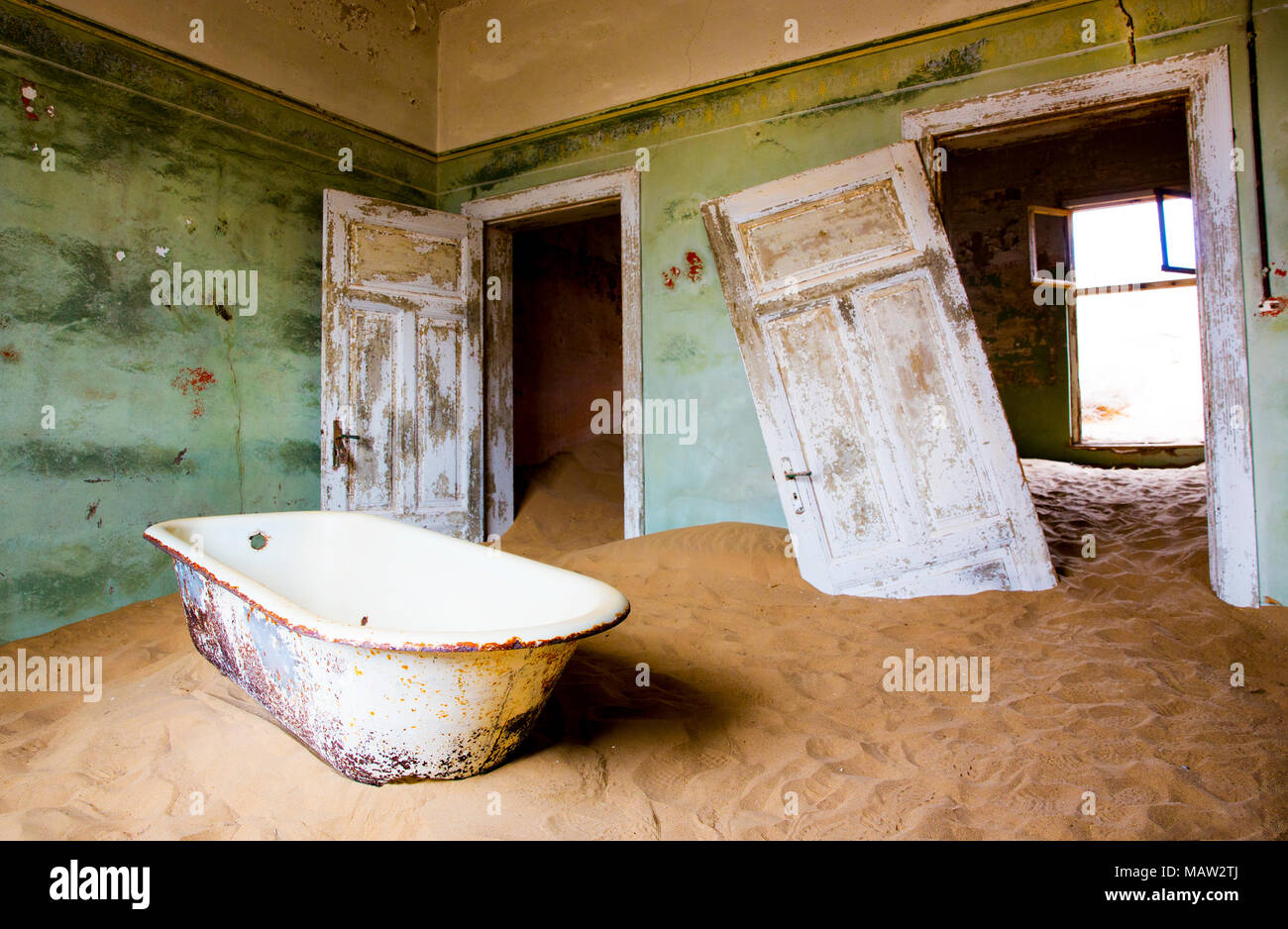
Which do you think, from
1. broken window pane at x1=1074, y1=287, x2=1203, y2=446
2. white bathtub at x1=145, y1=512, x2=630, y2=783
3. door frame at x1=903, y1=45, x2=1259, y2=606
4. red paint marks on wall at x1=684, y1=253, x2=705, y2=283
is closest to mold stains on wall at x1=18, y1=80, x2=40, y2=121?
white bathtub at x1=145, y1=512, x2=630, y2=783

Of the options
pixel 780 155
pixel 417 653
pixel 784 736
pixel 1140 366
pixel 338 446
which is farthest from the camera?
pixel 1140 366

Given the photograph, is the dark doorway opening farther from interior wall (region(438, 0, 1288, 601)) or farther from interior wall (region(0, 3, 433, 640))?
interior wall (region(0, 3, 433, 640))

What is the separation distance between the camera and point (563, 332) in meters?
6.35

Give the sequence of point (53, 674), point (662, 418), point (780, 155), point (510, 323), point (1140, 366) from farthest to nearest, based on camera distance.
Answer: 1. point (1140, 366)
2. point (510, 323)
3. point (662, 418)
4. point (780, 155)
5. point (53, 674)

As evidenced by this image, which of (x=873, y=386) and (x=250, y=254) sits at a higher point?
(x=250, y=254)

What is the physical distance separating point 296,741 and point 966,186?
7.77 m

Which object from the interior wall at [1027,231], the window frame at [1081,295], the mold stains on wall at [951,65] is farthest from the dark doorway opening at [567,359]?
the window frame at [1081,295]

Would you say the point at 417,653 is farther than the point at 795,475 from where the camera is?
No

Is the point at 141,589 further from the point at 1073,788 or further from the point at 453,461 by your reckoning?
the point at 1073,788

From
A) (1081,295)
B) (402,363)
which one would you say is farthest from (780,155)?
(1081,295)

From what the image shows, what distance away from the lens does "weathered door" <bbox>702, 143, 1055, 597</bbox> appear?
3.14m

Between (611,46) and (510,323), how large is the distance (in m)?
1.83

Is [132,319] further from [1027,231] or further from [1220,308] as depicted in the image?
[1027,231]
